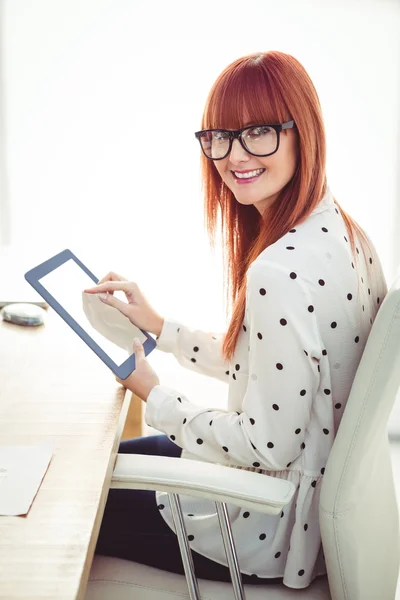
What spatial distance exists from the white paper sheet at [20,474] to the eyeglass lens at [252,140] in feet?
1.85

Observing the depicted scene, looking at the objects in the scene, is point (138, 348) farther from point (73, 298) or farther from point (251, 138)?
point (251, 138)

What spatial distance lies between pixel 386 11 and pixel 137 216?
105 cm

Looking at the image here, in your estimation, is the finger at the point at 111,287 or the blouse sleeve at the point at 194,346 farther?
the blouse sleeve at the point at 194,346

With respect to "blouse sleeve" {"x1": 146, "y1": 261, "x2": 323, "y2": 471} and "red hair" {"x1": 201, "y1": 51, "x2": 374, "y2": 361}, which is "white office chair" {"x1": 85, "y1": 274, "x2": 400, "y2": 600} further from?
"red hair" {"x1": 201, "y1": 51, "x2": 374, "y2": 361}

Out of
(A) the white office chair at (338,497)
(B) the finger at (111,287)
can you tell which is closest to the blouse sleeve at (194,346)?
(B) the finger at (111,287)

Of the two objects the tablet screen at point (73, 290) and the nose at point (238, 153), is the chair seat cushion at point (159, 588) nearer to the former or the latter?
the tablet screen at point (73, 290)

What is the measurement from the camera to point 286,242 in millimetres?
1139

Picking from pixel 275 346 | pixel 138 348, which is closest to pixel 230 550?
pixel 275 346

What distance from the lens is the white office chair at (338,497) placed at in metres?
0.98

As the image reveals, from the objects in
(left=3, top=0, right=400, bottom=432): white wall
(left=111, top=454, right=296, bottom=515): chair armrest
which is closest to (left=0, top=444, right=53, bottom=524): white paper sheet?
(left=111, top=454, right=296, bottom=515): chair armrest

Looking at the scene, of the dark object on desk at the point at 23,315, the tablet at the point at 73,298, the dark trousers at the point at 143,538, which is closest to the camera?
the dark trousers at the point at 143,538

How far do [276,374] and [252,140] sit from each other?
0.39 metres

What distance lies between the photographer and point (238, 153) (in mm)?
1236

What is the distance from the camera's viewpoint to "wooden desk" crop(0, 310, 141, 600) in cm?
77
